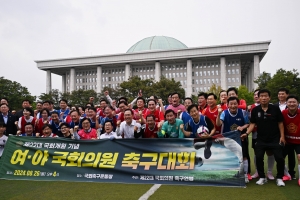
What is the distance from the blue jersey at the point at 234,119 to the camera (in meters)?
6.00

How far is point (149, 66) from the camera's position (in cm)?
7556

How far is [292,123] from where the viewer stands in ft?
18.8

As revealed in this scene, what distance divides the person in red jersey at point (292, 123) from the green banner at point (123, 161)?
1.35 metres

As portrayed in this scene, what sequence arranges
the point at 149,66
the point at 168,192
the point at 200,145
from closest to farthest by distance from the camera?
the point at 168,192 → the point at 200,145 → the point at 149,66

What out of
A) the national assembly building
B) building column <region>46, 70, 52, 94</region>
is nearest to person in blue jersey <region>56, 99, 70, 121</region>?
the national assembly building

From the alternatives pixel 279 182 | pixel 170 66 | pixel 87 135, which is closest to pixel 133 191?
pixel 87 135

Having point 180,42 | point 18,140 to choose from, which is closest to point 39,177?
point 18,140

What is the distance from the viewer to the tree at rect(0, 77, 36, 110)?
139ft

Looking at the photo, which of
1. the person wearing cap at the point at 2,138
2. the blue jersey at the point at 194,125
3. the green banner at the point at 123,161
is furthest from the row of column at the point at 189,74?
the person wearing cap at the point at 2,138

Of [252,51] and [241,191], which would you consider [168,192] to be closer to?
[241,191]

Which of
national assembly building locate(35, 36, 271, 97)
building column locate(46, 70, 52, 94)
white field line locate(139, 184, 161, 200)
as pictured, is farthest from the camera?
building column locate(46, 70, 52, 94)

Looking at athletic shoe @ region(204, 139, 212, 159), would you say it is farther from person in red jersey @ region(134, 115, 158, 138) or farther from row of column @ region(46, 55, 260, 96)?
row of column @ region(46, 55, 260, 96)

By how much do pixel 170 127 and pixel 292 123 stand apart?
2.66 metres

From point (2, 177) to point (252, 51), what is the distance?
6381 cm
